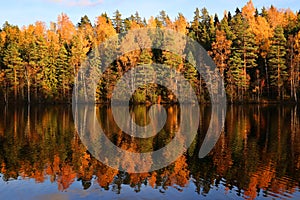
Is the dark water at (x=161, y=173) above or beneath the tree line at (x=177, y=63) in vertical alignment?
beneath

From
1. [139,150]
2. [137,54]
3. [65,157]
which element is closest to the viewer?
[65,157]

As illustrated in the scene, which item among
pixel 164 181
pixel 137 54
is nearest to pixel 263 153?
pixel 164 181

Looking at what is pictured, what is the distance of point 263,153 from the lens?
1878cm

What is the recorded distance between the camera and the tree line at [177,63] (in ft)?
210

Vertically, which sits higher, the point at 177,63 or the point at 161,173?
the point at 177,63

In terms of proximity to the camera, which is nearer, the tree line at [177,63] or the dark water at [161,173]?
the dark water at [161,173]

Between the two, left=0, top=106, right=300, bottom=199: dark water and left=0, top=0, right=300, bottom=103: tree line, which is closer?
left=0, top=106, right=300, bottom=199: dark water

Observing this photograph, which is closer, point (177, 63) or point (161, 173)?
point (161, 173)

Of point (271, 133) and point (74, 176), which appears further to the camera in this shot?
point (271, 133)

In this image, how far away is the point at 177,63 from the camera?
228ft

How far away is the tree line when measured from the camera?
6388 cm

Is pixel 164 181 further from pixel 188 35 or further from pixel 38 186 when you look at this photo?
pixel 188 35

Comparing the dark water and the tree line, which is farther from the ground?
the tree line

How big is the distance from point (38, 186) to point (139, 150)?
7.68m
